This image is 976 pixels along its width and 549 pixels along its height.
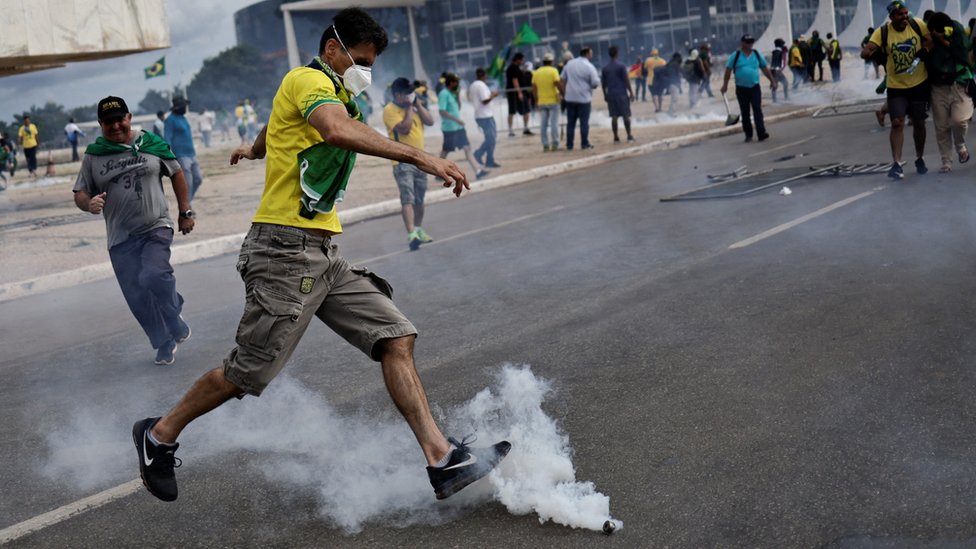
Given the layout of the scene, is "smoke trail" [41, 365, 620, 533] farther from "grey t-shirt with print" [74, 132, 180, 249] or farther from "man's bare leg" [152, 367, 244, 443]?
"grey t-shirt with print" [74, 132, 180, 249]

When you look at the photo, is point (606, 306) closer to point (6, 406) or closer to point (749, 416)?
point (749, 416)

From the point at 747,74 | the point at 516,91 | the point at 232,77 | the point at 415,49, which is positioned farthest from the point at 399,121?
the point at 232,77

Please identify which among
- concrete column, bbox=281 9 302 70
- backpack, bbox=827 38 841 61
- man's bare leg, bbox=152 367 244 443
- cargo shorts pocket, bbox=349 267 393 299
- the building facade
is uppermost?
concrete column, bbox=281 9 302 70

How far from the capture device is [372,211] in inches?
564

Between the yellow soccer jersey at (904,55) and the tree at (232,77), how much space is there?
3269 inches

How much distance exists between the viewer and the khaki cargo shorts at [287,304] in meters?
3.58

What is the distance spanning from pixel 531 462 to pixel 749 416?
3.62ft

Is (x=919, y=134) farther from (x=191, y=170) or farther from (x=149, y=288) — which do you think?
(x=191, y=170)

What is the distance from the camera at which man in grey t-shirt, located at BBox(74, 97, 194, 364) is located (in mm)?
6344

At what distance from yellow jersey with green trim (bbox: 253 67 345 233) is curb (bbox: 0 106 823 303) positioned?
765cm

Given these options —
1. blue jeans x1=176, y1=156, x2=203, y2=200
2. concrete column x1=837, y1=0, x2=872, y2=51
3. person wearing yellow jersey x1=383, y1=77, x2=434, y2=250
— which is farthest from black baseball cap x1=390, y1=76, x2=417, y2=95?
concrete column x1=837, y1=0, x2=872, y2=51

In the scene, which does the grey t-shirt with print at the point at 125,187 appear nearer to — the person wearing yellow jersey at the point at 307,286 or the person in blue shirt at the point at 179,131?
the person wearing yellow jersey at the point at 307,286

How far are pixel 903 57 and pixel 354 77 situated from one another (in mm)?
7816

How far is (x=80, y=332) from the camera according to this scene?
8078mm
